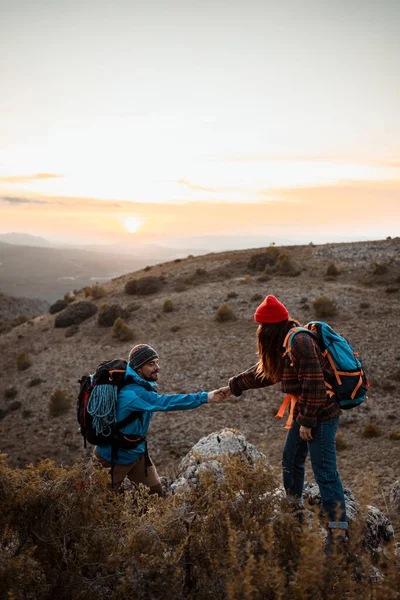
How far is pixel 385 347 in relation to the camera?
1620 centimetres

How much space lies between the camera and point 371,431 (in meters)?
10.8

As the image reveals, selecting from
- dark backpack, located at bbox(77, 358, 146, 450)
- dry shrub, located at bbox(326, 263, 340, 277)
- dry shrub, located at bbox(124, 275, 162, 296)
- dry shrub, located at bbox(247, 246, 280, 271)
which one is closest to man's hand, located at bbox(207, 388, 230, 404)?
dark backpack, located at bbox(77, 358, 146, 450)

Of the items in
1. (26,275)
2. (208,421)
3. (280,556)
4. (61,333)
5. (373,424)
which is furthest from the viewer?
(26,275)

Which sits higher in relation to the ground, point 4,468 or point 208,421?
point 4,468

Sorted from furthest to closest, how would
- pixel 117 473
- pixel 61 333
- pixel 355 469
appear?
pixel 61 333, pixel 355 469, pixel 117 473

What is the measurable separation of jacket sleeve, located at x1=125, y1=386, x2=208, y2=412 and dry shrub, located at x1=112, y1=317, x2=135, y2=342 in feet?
57.6

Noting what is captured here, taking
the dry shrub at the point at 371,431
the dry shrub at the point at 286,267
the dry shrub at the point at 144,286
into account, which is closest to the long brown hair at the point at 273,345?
the dry shrub at the point at 371,431

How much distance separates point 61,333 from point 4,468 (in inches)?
878

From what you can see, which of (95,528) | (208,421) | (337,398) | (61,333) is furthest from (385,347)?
(61,333)

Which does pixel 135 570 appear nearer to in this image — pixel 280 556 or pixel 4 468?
pixel 280 556

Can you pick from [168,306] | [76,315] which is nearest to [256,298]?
[168,306]

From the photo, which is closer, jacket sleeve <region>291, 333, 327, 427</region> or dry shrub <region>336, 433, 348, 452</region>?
jacket sleeve <region>291, 333, 327, 427</region>

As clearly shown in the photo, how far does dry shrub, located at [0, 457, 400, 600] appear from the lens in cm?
224

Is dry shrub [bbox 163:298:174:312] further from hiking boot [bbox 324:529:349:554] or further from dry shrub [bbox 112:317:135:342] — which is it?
hiking boot [bbox 324:529:349:554]
